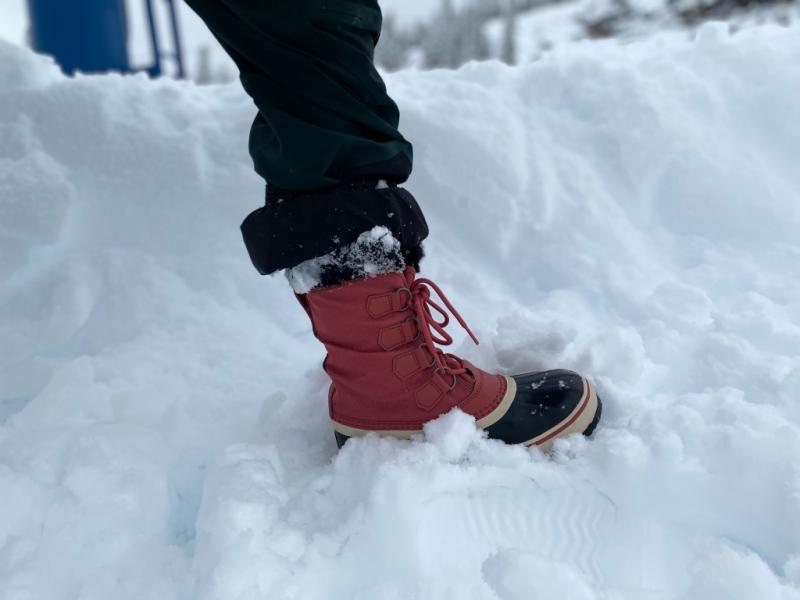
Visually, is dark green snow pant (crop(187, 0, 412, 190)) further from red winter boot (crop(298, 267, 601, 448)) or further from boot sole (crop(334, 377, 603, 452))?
boot sole (crop(334, 377, 603, 452))

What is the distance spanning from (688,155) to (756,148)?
0.16 metres

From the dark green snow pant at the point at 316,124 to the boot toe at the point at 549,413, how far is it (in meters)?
0.27

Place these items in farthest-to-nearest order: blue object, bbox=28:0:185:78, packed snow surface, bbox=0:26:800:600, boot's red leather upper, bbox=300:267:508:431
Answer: blue object, bbox=28:0:185:78 → boot's red leather upper, bbox=300:267:508:431 → packed snow surface, bbox=0:26:800:600

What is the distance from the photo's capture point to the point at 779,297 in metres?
1.08

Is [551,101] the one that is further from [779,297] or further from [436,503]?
[436,503]

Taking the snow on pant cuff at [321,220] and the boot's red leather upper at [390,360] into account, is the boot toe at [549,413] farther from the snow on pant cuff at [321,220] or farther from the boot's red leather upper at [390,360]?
the snow on pant cuff at [321,220]

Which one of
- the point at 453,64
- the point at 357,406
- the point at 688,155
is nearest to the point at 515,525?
the point at 357,406

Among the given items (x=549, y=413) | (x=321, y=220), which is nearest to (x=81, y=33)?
(x=321, y=220)

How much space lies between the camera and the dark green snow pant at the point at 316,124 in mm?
685

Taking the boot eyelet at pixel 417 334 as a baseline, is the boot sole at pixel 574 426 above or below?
below

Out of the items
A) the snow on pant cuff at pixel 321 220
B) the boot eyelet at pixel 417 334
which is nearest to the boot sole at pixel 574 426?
the boot eyelet at pixel 417 334

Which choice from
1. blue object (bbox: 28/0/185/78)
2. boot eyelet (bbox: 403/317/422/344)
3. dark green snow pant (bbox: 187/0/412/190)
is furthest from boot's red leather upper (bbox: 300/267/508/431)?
blue object (bbox: 28/0/185/78)

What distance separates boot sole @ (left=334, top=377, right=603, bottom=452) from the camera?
2.63 ft

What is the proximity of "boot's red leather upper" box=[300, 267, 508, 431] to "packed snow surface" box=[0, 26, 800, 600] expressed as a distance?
0.03 metres
